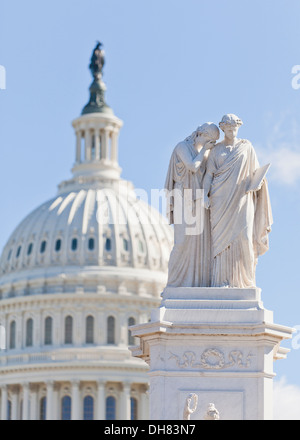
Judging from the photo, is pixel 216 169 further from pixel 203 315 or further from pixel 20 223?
pixel 20 223

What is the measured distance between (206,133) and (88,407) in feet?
490

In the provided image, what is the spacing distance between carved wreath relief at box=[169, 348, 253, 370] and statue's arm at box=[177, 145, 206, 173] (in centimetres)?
272

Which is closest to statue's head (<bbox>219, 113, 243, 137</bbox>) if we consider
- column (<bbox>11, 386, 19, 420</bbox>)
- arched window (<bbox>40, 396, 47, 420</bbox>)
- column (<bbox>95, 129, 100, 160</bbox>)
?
arched window (<bbox>40, 396, 47, 420</bbox>)

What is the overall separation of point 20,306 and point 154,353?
156m

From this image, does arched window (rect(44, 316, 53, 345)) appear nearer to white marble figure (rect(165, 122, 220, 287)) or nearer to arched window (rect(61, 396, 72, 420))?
arched window (rect(61, 396, 72, 420))

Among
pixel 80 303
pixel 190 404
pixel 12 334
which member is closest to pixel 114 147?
pixel 80 303

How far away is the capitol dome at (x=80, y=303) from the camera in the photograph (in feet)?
563

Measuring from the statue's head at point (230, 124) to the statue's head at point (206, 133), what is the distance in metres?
0.12

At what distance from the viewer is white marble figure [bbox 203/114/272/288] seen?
872 inches

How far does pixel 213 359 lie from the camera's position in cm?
2153

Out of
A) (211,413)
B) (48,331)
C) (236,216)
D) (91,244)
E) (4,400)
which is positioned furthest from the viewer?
(91,244)

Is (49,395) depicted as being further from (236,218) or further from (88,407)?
(236,218)

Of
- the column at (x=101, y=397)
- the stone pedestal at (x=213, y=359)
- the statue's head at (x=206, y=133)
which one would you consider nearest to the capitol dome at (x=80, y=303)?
the column at (x=101, y=397)

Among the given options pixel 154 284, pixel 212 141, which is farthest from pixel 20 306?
pixel 212 141
